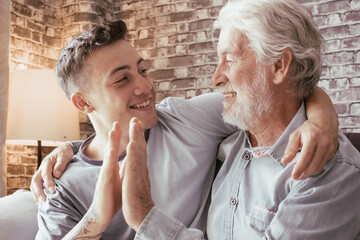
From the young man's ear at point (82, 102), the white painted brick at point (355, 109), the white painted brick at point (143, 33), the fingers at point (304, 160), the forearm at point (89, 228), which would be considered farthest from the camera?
the white painted brick at point (143, 33)

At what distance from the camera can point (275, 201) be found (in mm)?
1167

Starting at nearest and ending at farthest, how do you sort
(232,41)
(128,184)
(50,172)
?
(128,184) → (232,41) → (50,172)

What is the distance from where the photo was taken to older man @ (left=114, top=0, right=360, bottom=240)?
104 centimetres

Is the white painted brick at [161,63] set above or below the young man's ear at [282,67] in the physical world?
above

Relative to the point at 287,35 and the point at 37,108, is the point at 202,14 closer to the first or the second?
the point at 37,108

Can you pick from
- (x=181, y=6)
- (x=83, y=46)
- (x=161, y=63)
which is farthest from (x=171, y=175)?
(x=181, y=6)

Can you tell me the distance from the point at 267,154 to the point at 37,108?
1913 millimetres

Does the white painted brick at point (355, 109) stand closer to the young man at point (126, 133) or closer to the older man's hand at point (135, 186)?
the young man at point (126, 133)

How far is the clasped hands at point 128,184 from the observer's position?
1096mm

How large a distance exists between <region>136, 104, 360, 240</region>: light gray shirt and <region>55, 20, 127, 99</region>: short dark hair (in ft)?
1.90

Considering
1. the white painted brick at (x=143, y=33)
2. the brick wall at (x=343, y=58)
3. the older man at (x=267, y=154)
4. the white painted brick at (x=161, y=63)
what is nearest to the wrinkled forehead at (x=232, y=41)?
the older man at (x=267, y=154)

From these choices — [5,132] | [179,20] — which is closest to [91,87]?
[5,132]

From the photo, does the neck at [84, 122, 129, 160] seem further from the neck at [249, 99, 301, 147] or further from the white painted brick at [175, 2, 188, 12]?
the white painted brick at [175, 2, 188, 12]

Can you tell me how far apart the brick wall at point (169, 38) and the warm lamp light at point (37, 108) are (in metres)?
0.39
